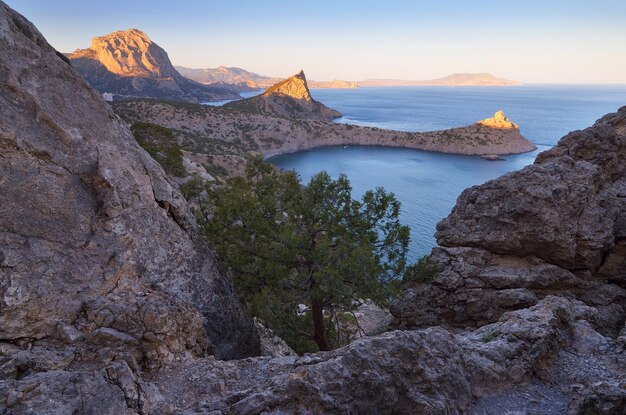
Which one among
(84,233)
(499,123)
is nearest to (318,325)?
(84,233)

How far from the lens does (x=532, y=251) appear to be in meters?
15.8

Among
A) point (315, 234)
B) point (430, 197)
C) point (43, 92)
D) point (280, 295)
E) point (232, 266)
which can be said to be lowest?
point (430, 197)

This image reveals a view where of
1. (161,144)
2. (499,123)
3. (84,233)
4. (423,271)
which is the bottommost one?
(423,271)

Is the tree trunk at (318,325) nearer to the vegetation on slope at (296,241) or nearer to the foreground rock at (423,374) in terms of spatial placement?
the vegetation on slope at (296,241)

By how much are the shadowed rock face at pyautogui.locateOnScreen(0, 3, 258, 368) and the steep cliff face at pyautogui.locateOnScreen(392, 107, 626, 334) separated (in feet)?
29.5

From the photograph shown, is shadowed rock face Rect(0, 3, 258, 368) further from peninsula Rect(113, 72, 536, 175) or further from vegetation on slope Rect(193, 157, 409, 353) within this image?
peninsula Rect(113, 72, 536, 175)

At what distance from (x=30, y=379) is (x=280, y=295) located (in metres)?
9.04

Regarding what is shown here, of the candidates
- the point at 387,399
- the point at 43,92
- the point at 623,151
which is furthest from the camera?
the point at 623,151

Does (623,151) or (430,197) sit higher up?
(623,151)

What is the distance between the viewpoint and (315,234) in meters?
15.2

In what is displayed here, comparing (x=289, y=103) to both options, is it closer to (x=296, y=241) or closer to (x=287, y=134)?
(x=287, y=134)

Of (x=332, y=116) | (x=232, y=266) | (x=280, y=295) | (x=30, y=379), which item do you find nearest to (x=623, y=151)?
(x=280, y=295)

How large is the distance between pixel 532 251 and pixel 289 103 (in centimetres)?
17178

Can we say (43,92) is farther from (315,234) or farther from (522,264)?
(522,264)
